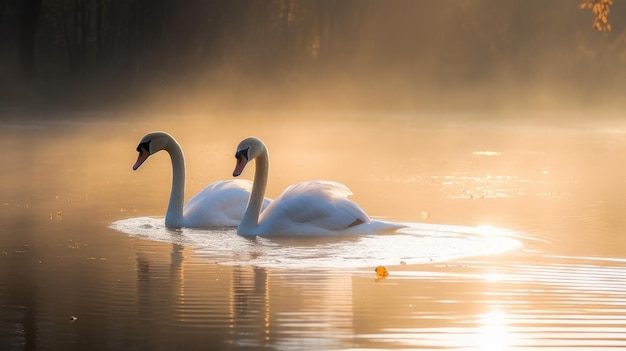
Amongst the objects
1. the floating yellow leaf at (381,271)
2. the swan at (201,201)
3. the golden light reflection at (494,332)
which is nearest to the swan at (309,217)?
the swan at (201,201)

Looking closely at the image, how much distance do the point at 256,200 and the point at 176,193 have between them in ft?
3.24

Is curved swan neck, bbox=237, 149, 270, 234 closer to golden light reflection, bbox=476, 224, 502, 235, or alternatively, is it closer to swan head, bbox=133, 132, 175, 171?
swan head, bbox=133, 132, 175, 171

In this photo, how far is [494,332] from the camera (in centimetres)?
751

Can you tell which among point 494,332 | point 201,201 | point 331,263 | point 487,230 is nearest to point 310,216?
point 201,201

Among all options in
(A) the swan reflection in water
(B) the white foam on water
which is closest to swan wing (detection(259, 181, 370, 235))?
(B) the white foam on water

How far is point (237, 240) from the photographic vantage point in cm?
1146

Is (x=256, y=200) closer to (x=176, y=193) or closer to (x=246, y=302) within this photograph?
(x=176, y=193)

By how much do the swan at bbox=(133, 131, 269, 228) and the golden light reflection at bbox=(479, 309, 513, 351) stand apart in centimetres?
439

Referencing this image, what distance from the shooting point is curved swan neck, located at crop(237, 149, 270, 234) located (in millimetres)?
11750

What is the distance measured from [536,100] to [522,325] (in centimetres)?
3532

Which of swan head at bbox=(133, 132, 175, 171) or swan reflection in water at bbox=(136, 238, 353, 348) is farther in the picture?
swan head at bbox=(133, 132, 175, 171)

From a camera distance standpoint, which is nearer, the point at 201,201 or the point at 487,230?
the point at 487,230

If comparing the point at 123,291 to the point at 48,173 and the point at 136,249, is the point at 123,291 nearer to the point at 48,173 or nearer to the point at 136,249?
the point at 136,249

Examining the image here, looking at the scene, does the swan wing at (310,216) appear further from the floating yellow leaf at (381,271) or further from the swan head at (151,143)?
the floating yellow leaf at (381,271)
